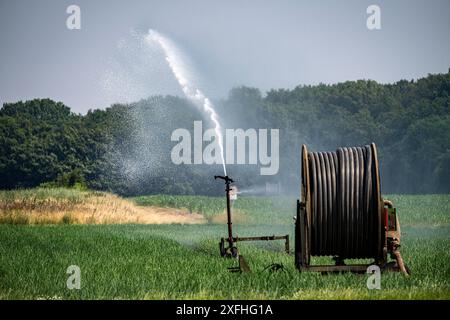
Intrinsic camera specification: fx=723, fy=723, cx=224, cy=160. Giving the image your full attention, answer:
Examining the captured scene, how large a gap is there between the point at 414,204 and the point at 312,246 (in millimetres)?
44080

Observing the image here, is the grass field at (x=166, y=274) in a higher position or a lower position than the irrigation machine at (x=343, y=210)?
lower

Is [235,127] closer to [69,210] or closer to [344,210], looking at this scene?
[69,210]

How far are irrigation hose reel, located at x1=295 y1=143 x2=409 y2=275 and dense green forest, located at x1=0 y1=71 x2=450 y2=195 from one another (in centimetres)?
6278

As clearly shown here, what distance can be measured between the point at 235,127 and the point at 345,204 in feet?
265

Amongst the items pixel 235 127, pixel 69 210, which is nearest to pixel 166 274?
pixel 69 210

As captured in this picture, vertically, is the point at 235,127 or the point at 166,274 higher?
the point at 235,127

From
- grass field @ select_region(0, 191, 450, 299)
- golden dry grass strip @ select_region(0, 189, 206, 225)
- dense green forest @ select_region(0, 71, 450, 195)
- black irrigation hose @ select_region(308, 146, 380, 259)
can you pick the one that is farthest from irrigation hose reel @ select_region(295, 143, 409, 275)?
dense green forest @ select_region(0, 71, 450, 195)

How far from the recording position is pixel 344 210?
1360 centimetres

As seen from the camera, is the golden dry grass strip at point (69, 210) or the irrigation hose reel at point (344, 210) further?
the golden dry grass strip at point (69, 210)

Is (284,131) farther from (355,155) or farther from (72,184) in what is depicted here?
(355,155)

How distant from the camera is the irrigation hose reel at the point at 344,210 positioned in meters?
13.6

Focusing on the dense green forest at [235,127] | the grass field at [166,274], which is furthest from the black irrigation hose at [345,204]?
the dense green forest at [235,127]

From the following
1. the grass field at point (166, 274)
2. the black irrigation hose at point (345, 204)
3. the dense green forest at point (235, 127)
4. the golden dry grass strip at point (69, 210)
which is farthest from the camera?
the dense green forest at point (235, 127)

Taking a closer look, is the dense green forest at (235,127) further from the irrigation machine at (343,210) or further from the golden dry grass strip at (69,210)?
the irrigation machine at (343,210)
